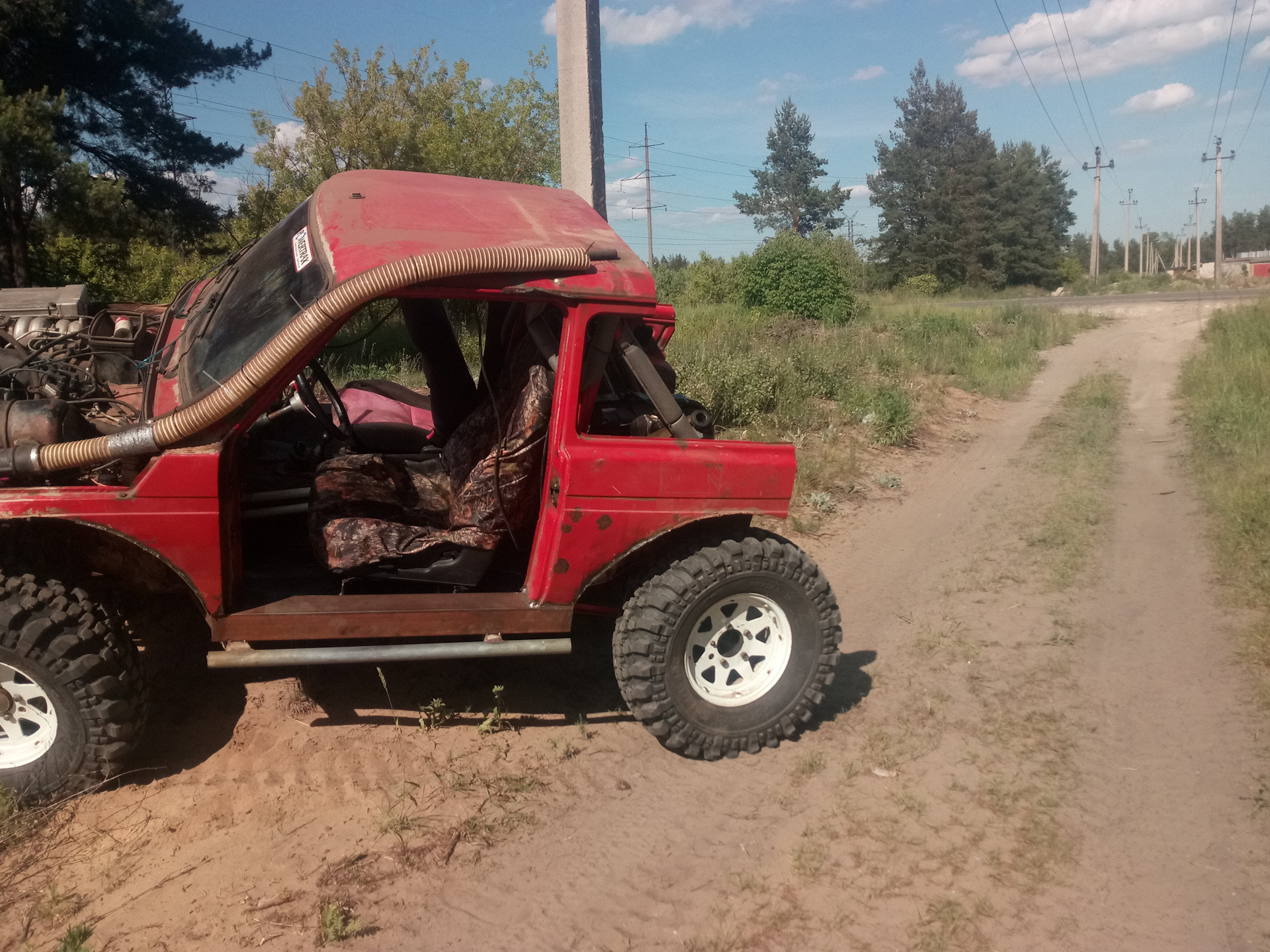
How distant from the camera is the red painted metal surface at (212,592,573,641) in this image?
3330 mm

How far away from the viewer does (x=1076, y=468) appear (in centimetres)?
959

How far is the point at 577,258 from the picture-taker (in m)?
3.44

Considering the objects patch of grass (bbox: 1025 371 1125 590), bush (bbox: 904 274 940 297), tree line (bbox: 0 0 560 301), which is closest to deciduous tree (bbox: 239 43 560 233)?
tree line (bbox: 0 0 560 301)

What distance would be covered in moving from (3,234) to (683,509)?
45.1 ft

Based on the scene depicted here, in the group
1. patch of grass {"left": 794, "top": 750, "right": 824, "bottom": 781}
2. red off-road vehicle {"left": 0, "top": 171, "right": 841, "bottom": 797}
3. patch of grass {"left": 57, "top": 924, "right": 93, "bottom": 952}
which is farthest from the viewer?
patch of grass {"left": 794, "top": 750, "right": 824, "bottom": 781}

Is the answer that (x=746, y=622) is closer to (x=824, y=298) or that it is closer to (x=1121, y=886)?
(x=1121, y=886)

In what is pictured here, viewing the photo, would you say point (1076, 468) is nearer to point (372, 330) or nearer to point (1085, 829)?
point (1085, 829)

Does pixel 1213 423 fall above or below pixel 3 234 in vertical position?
below

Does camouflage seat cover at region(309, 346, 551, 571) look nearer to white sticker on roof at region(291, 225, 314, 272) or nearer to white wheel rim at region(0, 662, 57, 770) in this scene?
white sticker on roof at region(291, 225, 314, 272)

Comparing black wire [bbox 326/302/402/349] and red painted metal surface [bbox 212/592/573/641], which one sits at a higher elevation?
black wire [bbox 326/302/402/349]

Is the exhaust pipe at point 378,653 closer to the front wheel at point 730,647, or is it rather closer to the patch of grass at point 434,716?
the front wheel at point 730,647

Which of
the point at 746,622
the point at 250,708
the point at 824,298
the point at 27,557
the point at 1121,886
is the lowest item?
the point at 1121,886

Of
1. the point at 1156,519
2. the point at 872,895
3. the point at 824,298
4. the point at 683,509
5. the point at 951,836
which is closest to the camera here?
the point at 872,895

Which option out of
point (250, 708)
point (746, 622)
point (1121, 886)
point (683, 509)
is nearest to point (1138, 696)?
point (1121, 886)
